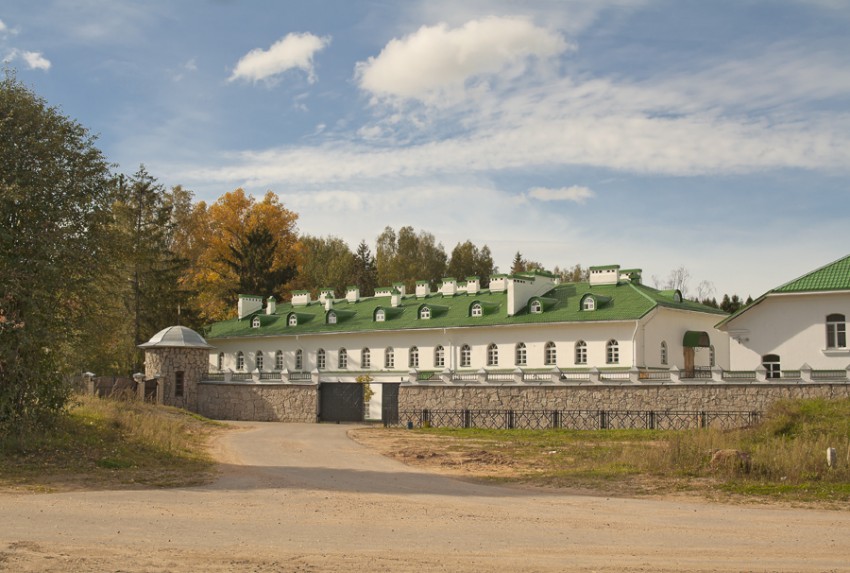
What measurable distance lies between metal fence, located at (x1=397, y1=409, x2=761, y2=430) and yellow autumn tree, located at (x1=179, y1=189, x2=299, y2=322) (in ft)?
91.8

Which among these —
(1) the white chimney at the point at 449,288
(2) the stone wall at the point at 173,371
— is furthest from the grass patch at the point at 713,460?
(1) the white chimney at the point at 449,288

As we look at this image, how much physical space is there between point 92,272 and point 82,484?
6.39 m

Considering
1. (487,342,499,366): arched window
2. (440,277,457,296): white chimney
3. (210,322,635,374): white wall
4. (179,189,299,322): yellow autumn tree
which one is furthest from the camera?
(179,189,299,322): yellow autumn tree

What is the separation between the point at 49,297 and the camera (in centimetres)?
2169

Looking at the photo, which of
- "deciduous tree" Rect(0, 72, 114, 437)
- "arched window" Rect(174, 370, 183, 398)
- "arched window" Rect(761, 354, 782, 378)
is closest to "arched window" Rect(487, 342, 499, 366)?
"arched window" Rect(761, 354, 782, 378)

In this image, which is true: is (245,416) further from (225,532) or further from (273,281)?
(225,532)

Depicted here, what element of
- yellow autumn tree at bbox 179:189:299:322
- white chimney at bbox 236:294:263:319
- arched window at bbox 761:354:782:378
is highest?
yellow autumn tree at bbox 179:189:299:322

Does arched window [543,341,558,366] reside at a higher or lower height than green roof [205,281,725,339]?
lower

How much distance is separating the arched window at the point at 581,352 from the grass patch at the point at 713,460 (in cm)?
1346

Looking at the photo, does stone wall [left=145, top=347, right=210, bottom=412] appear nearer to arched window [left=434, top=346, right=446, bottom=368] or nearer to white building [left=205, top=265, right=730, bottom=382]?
white building [left=205, top=265, right=730, bottom=382]

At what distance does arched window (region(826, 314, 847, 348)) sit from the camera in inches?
1374

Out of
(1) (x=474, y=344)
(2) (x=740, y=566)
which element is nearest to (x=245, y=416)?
(1) (x=474, y=344)

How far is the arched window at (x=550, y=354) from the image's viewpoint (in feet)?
146

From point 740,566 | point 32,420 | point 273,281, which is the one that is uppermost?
point 273,281
